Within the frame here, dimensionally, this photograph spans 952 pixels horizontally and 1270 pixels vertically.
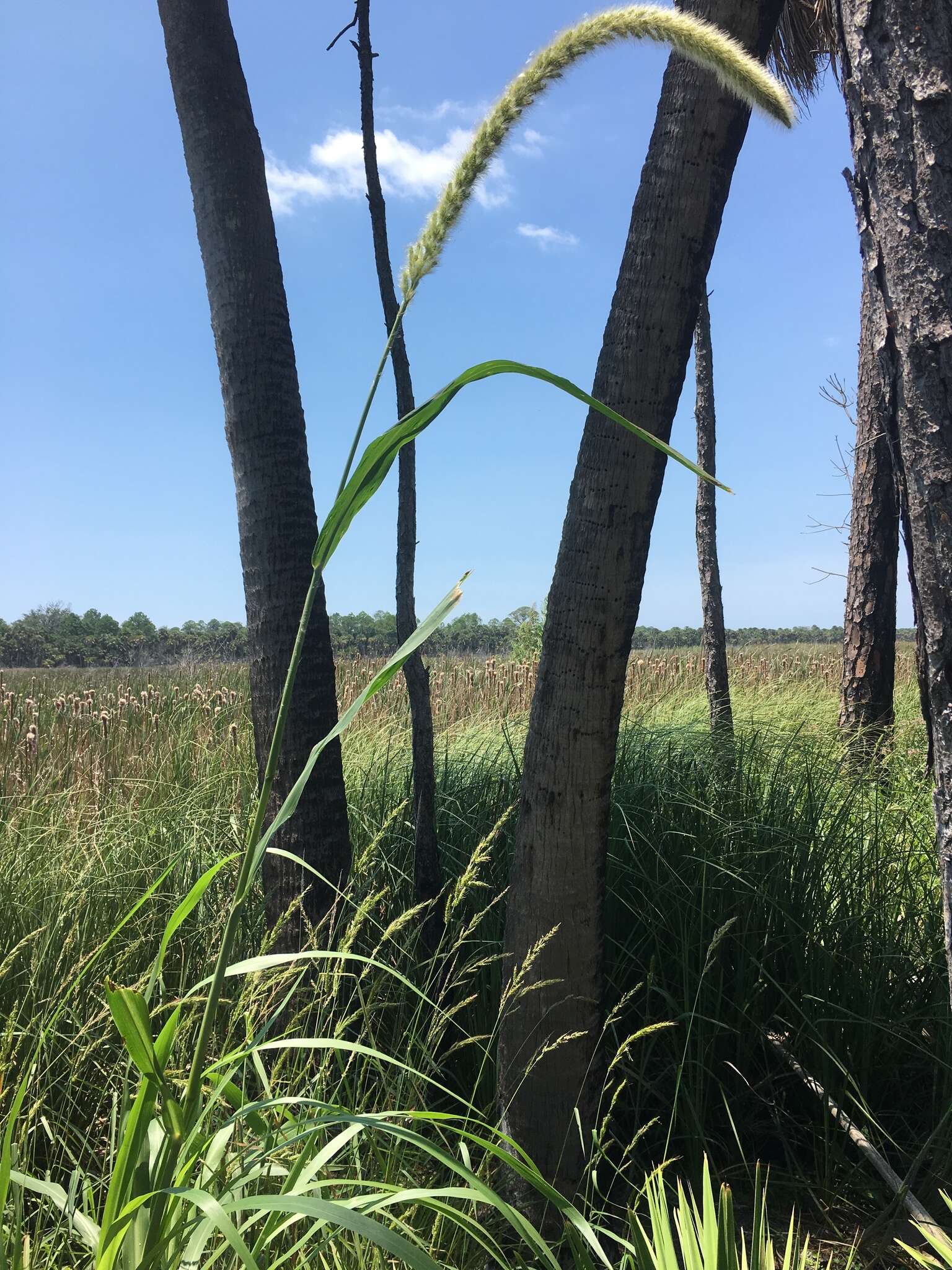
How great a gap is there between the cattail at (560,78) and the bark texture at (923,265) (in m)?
0.67

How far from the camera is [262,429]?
2.75 meters

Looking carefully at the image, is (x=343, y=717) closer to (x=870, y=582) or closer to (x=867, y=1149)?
(x=867, y=1149)

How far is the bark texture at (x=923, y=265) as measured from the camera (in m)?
1.71

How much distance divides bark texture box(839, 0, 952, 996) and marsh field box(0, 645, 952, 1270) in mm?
776

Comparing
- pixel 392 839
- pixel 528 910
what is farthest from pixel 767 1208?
pixel 392 839

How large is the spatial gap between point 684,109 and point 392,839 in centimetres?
259

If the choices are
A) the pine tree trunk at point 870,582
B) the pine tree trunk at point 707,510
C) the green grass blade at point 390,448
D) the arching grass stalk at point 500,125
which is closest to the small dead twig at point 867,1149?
the arching grass stalk at point 500,125

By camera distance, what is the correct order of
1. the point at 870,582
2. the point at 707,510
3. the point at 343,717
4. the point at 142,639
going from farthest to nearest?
the point at 142,639 → the point at 707,510 → the point at 870,582 → the point at 343,717

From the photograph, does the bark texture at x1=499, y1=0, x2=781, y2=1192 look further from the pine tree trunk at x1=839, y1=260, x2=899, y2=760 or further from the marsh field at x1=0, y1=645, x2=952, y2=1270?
the pine tree trunk at x1=839, y1=260, x2=899, y2=760

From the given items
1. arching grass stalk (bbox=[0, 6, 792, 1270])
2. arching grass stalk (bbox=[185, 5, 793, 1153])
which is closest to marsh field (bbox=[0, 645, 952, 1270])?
arching grass stalk (bbox=[0, 6, 792, 1270])

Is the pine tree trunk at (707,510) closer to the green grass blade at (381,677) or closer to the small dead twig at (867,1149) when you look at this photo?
the small dead twig at (867,1149)

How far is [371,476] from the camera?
974mm

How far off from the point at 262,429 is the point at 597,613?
4.37 feet

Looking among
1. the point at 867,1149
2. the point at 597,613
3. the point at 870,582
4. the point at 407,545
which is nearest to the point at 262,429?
the point at 407,545
